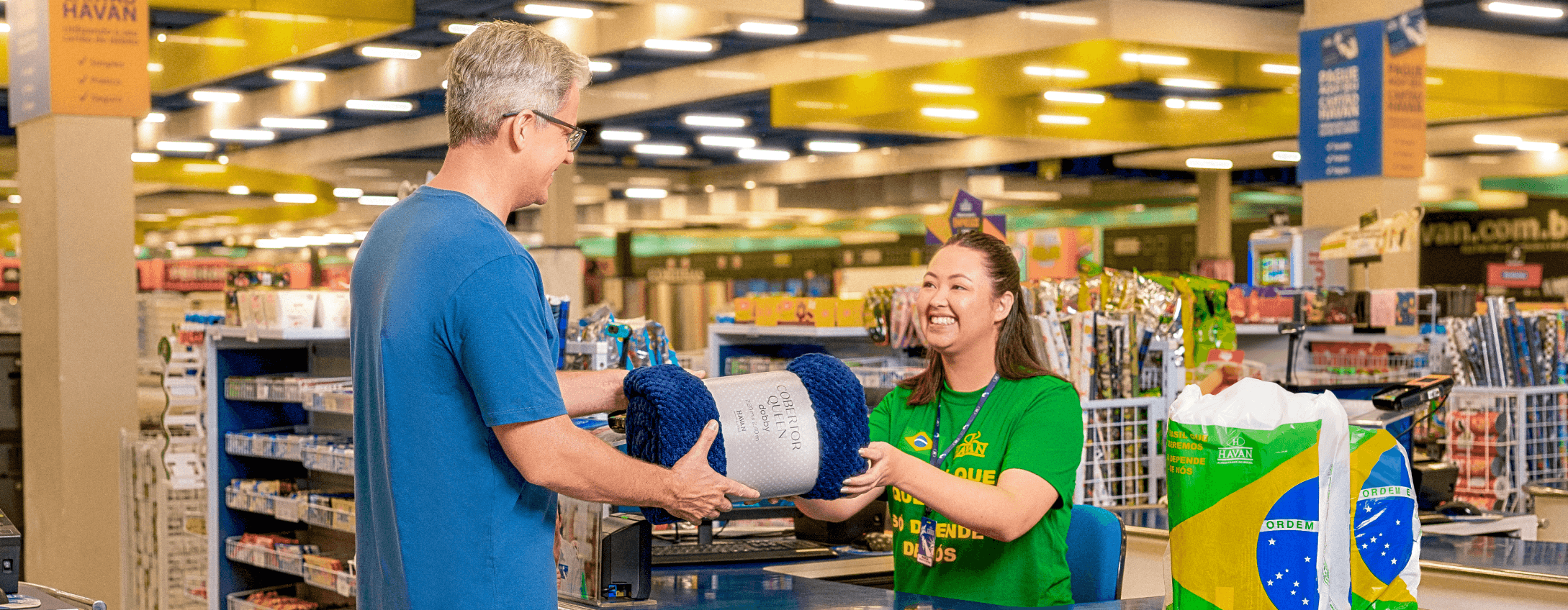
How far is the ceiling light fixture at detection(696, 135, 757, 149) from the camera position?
18.2 meters

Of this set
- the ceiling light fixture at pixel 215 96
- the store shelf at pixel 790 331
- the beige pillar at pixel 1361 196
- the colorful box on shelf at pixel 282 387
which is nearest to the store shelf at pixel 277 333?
the colorful box on shelf at pixel 282 387

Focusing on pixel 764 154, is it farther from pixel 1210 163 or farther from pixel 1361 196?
pixel 1361 196

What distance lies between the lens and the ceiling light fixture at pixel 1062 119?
13.3 m

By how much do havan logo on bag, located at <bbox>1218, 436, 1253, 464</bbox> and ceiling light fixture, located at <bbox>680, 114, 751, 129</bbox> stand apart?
14634 mm

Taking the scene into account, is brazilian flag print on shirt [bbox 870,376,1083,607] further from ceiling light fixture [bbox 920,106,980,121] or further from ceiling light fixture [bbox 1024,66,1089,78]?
ceiling light fixture [bbox 920,106,980,121]

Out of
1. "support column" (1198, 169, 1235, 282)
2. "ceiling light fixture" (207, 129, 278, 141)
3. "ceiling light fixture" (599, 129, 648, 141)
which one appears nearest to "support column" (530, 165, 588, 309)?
"ceiling light fixture" (599, 129, 648, 141)

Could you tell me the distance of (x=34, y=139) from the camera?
684 cm

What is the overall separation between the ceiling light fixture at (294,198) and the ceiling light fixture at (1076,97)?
38.1 ft

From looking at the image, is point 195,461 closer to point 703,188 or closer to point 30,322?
point 30,322

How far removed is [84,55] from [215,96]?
912cm

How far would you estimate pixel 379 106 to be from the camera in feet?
49.2

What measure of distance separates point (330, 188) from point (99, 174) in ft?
51.8

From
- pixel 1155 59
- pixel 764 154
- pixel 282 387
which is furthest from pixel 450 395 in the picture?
pixel 764 154

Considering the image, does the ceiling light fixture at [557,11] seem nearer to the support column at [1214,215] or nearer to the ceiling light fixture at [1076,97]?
the ceiling light fixture at [1076,97]
